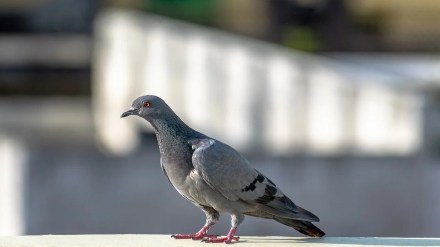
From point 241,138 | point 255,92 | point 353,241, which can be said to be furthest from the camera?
point 255,92

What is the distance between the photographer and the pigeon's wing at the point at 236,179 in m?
5.32

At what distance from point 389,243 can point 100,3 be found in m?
12.9

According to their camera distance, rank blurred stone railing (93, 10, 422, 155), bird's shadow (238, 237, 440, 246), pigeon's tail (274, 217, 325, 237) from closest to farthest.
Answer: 1. bird's shadow (238, 237, 440, 246)
2. pigeon's tail (274, 217, 325, 237)
3. blurred stone railing (93, 10, 422, 155)

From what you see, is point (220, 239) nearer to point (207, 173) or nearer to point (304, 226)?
point (207, 173)

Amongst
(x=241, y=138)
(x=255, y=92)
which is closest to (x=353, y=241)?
(x=241, y=138)

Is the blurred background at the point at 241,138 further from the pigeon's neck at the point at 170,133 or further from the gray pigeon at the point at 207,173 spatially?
the pigeon's neck at the point at 170,133

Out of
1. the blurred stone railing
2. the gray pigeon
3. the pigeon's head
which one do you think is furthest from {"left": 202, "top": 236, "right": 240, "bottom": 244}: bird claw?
the blurred stone railing

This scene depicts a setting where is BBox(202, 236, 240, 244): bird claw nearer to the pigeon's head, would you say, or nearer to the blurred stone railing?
the pigeon's head

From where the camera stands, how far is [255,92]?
11.9 metres

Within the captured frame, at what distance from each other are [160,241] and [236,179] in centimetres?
42

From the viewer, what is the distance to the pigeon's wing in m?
5.32

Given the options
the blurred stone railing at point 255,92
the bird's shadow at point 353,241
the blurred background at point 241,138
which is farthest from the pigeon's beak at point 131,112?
the blurred stone railing at point 255,92

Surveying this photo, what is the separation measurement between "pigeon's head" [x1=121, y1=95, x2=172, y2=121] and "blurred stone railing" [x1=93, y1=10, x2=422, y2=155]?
17.2 feet

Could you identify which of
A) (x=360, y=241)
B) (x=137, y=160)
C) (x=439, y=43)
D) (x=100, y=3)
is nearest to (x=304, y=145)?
(x=137, y=160)
